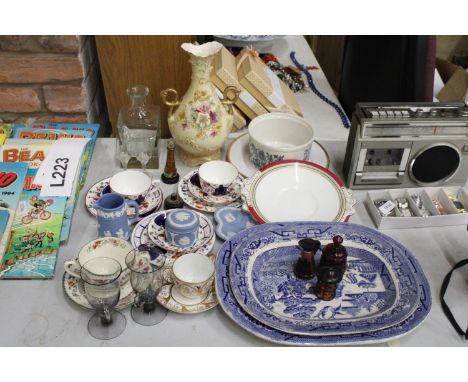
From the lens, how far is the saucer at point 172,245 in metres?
0.93

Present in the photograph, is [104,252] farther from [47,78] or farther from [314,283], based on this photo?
[47,78]

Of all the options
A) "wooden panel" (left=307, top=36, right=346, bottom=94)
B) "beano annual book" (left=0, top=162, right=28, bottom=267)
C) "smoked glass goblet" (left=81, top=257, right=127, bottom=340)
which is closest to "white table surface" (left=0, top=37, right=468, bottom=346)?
"smoked glass goblet" (left=81, top=257, right=127, bottom=340)

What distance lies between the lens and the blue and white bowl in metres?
0.91

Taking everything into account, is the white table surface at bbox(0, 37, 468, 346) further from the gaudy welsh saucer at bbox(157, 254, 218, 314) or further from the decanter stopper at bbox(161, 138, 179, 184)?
the decanter stopper at bbox(161, 138, 179, 184)

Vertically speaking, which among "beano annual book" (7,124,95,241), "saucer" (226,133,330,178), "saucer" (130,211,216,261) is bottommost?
"saucer" (130,211,216,261)

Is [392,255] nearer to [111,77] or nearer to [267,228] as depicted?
[267,228]

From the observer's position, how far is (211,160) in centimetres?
117

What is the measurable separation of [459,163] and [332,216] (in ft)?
1.13

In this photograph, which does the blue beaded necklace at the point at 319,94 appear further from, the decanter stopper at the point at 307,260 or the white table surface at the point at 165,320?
the decanter stopper at the point at 307,260

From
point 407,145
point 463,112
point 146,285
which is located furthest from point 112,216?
point 463,112

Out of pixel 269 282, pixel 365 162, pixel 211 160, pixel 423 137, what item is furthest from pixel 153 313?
pixel 423 137

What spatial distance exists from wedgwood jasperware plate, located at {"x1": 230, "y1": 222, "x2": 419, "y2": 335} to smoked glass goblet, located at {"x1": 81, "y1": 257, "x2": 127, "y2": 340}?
0.21 meters

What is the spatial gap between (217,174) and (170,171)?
4.5 inches

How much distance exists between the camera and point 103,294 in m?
0.77
